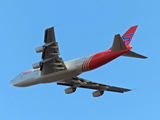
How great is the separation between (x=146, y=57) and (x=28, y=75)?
54.6 ft

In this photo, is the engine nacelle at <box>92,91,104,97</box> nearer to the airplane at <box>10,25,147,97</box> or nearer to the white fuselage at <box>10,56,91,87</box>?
the airplane at <box>10,25,147,97</box>

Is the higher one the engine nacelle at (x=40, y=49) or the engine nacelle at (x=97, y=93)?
the engine nacelle at (x=40, y=49)

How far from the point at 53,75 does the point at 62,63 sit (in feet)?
7.24

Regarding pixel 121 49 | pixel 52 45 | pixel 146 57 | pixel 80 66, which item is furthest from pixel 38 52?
pixel 146 57

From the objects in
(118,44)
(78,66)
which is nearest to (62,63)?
(78,66)

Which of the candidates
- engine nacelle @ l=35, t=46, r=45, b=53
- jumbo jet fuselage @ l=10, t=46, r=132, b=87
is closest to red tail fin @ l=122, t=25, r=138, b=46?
jumbo jet fuselage @ l=10, t=46, r=132, b=87

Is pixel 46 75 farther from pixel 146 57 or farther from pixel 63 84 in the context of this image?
pixel 146 57

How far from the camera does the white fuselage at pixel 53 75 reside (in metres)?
44.1

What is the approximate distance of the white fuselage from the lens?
145ft

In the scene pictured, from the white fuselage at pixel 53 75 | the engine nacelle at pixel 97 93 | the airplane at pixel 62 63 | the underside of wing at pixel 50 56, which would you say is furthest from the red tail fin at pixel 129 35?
the engine nacelle at pixel 97 93

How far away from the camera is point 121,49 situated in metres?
40.5

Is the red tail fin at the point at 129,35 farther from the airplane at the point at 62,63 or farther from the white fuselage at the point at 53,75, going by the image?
the white fuselage at the point at 53,75

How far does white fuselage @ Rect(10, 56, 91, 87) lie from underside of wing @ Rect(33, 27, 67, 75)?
1.99 ft

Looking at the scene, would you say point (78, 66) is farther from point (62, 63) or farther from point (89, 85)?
point (89, 85)
